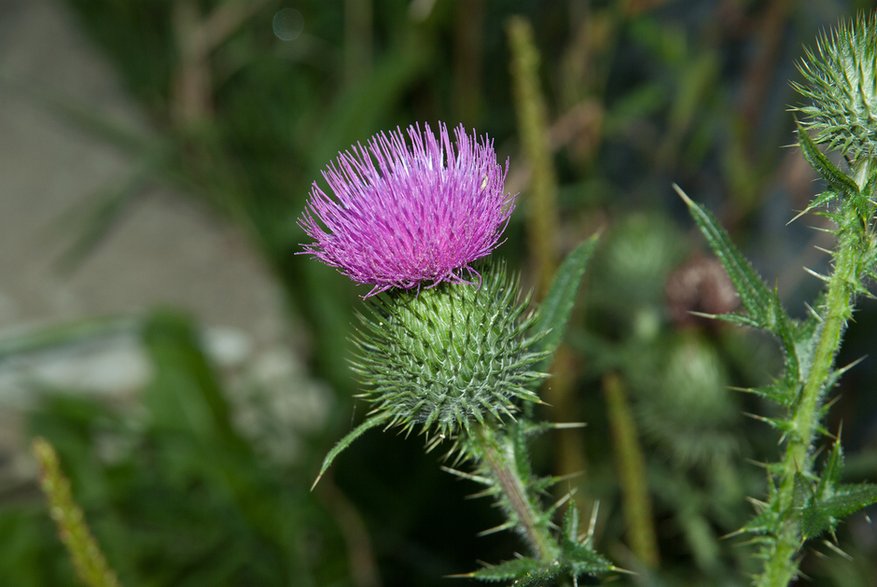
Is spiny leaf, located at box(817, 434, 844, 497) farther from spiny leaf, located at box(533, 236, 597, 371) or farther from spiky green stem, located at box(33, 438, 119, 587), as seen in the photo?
spiky green stem, located at box(33, 438, 119, 587)

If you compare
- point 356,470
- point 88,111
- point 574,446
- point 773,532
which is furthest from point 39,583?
point 88,111

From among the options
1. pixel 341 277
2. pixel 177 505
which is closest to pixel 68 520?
pixel 177 505

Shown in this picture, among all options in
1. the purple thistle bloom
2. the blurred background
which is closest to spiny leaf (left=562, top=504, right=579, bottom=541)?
the purple thistle bloom

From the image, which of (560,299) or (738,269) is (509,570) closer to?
(560,299)

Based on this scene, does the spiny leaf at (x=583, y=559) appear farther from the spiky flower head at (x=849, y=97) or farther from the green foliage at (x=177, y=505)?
the green foliage at (x=177, y=505)

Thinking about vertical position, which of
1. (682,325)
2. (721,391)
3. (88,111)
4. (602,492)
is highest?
(88,111)


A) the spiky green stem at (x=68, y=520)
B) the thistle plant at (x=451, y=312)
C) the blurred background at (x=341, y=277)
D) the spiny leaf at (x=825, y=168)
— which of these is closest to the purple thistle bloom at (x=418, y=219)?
the thistle plant at (x=451, y=312)

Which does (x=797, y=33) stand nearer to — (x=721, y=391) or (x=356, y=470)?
(x=721, y=391)
